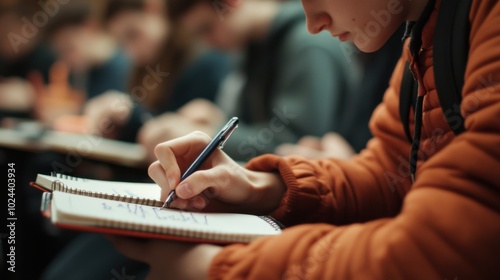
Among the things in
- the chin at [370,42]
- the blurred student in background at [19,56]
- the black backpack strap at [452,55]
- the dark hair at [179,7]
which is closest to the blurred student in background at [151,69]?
the dark hair at [179,7]

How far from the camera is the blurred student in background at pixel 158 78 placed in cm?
206

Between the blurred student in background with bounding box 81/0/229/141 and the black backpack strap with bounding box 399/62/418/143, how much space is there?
132cm

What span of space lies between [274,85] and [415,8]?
106 cm

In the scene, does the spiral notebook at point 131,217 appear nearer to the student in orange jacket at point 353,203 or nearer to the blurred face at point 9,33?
the student in orange jacket at point 353,203

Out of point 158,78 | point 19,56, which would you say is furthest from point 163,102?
point 19,56

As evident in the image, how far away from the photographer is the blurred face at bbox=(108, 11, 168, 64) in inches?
97.9

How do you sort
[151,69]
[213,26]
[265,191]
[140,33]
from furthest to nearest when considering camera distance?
[140,33] < [151,69] < [213,26] < [265,191]

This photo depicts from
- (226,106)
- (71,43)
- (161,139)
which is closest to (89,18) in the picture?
(71,43)

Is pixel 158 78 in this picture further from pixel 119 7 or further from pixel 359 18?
pixel 359 18

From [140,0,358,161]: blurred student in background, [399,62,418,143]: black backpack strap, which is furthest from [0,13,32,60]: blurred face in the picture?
[399,62,418,143]: black backpack strap

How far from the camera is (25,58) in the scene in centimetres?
304

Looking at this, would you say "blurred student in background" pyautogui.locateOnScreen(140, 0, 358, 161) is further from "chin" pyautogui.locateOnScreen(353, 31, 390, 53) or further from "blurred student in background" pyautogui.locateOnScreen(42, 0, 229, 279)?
"chin" pyautogui.locateOnScreen(353, 31, 390, 53)

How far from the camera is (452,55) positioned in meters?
0.60

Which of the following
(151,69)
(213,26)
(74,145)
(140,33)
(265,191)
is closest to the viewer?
(265,191)
